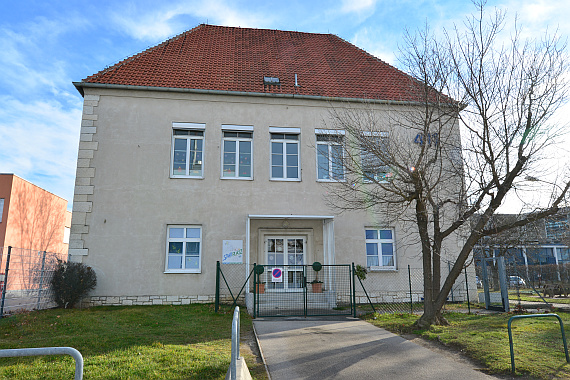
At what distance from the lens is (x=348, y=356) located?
283 inches

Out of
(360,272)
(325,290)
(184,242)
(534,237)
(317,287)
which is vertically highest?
(184,242)

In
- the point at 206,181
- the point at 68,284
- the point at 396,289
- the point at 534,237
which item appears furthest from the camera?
the point at 396,289

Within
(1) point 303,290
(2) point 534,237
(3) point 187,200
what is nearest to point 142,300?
(3) point 187,200

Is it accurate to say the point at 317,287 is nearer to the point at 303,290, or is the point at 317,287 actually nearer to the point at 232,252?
the point at 303,290

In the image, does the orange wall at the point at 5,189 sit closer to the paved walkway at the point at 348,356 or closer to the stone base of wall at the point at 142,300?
the stone base of wall at the point at 142,300

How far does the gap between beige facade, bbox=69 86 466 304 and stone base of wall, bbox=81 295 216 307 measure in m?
0.03

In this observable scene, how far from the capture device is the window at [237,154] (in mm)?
15117

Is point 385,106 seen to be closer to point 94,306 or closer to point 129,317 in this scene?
point 129,317

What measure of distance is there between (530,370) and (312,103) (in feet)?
38.6

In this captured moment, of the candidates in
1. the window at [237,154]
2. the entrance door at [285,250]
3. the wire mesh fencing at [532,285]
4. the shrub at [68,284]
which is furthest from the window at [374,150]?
the shrub at [68,284]

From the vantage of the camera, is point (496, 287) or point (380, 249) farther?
point (380, 249)

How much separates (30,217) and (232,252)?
2092 centimetres

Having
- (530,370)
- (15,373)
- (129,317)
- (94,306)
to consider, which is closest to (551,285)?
(530,370)

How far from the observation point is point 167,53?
1705 cm
